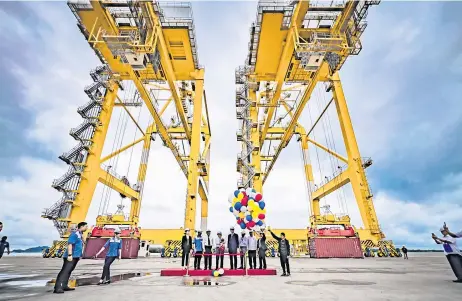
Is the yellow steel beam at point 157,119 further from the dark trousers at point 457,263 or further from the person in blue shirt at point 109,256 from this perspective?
the dark trousers at point 457,263

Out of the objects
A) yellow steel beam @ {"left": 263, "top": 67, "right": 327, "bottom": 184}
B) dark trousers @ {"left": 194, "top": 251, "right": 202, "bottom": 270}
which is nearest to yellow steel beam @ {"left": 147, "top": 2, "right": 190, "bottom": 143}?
yellow steel beam @ {"left": 263, "top": 67, "right": 327, "bottom": 184}

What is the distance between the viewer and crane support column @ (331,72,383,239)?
845 inches

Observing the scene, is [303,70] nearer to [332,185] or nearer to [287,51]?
[287,51]

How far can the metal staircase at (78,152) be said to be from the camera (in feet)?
68.3

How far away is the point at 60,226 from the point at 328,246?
2054cm

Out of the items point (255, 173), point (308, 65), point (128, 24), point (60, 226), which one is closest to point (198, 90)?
point (128, 24)

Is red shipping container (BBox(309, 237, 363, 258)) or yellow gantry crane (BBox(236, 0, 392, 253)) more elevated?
yellow gantry crane (BBox(236, 0, 392, 253))

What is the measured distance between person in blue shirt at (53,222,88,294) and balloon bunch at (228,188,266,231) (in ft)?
18.4

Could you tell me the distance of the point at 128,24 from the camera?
61.3 ft

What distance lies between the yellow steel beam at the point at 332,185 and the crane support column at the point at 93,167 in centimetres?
2245

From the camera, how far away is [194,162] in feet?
70.9

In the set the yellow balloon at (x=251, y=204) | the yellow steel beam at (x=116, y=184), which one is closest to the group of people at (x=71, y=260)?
the yellow balloon at (x=251, y=204)

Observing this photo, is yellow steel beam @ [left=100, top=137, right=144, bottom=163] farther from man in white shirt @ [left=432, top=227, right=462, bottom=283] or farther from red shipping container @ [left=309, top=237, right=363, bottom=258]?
man in white shirt @ [left=432, top=227, right=462, bottom=283]

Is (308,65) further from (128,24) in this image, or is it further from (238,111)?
(128,24)
